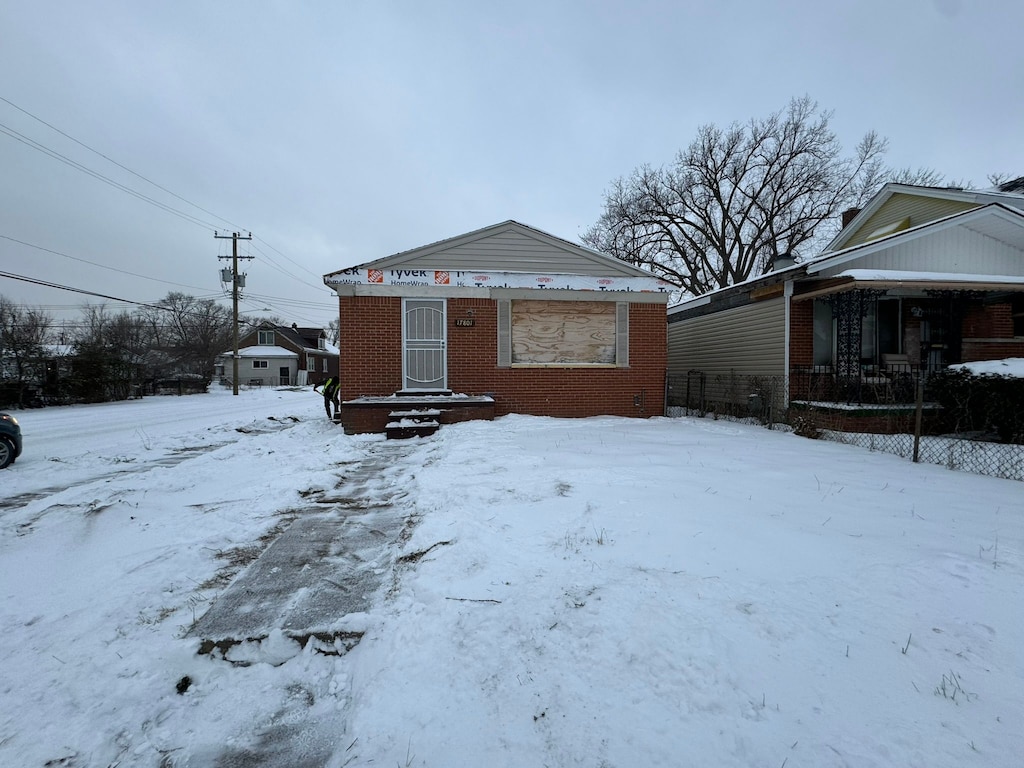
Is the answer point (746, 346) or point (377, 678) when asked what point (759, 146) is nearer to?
point (746, 346)

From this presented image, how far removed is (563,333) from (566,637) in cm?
940

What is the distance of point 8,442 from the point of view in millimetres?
7043

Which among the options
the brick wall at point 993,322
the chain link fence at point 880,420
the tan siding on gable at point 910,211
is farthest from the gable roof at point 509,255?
the tan siding on gable at point 910,211

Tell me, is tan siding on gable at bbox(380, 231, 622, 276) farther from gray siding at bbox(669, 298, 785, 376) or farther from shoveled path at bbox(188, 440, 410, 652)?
→ shoveled path at bbox(188, 440, 410, 652)

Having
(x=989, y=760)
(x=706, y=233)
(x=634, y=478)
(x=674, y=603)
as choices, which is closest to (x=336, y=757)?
(x=674, y=603)

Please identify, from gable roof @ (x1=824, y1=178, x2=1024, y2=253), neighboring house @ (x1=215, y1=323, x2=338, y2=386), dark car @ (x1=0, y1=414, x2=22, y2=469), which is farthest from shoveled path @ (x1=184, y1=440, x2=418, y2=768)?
neighboring house @ (x1=215, y1=323, x2=338, y2=386)

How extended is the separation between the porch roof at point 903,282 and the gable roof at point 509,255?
362 centimetres

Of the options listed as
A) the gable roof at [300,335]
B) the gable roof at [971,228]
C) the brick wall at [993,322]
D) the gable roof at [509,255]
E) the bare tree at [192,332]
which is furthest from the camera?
the gable roof at [300,335]

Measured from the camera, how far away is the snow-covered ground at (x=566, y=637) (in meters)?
1.76

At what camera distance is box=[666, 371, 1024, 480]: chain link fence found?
6516 millimetres

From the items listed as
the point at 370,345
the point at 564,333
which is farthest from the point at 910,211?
the point at 370,345

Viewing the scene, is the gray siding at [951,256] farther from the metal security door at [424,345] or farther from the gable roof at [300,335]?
the gable roof at [300,335]

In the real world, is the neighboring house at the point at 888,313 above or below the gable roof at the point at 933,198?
below

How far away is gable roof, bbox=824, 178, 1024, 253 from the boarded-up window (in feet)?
31.0
